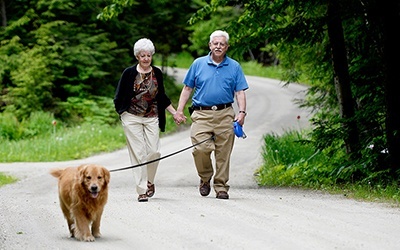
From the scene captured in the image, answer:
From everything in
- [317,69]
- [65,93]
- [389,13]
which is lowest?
[65,93]

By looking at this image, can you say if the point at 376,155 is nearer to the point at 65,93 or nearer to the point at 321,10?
the point at 321,10

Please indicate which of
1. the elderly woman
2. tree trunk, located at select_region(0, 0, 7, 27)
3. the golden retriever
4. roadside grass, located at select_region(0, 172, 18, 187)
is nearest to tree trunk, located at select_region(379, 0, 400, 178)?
the elderly woman

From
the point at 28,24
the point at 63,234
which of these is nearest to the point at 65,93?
the point at 28,24

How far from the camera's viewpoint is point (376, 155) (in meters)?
12.8

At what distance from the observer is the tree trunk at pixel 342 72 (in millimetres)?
13375

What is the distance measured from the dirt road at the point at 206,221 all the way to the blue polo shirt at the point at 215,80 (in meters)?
1.38

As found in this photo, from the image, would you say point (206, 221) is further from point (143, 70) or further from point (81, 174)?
point (143, 70)

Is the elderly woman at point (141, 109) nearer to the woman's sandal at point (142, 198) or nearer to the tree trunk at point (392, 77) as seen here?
the woman's sandal at point (142, 198)

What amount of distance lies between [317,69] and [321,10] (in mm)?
1187

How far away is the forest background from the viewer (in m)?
13.0

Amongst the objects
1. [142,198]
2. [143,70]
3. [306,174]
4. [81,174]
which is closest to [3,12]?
[306,174]

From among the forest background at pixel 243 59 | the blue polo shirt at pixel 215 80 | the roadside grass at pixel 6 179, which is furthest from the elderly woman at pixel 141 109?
the roadside grass at pixel 6 179

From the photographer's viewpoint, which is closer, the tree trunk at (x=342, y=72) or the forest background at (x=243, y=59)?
the forest background at (x=243, y=59)

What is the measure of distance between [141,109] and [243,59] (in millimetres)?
12757
